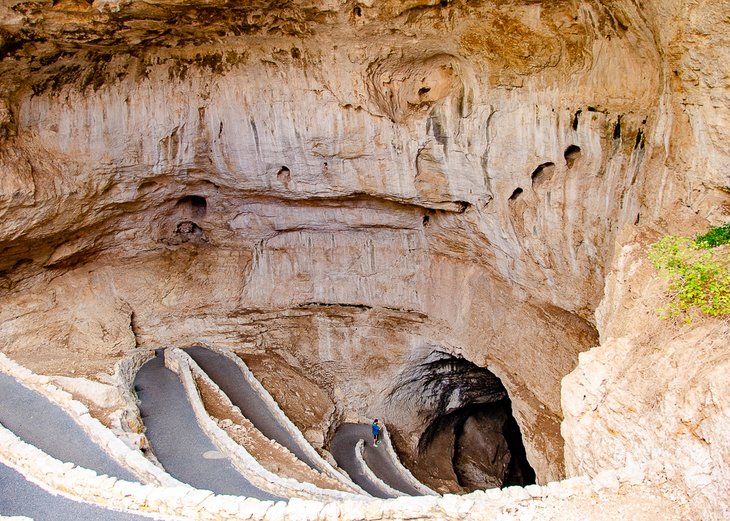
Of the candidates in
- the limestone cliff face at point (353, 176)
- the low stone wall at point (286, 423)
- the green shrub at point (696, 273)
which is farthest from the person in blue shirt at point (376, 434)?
the green shrub at point (696, 273)

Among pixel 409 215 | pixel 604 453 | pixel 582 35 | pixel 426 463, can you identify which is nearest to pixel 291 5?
pixel 582 35

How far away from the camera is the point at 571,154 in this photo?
13000mm

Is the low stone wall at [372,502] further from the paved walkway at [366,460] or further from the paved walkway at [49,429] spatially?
the paved walkway at [366,460]

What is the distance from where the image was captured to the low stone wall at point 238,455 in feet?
34.1

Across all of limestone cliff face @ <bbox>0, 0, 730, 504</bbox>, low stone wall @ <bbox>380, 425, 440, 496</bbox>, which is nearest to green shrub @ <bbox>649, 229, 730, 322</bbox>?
limestone cliff face @ <bbox>0, 0, 730, 504</bbox>

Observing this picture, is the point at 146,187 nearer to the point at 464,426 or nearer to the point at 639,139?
the point at 639,139

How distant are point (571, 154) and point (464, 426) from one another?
12.5m

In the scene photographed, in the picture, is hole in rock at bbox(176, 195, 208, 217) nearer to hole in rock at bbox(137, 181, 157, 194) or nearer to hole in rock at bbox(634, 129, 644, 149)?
hole in rock at bbox(137, 181, 157, 194)

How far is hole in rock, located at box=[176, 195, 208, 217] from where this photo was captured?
18781mm

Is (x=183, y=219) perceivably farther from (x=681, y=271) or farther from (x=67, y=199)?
(x=681, y=271)

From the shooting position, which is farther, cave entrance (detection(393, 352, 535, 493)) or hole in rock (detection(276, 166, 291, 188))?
cave entrance (detection(393, 352, 535, 493))

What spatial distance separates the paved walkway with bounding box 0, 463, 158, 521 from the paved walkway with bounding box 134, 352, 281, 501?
8.33 feet

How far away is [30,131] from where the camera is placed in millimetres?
14828

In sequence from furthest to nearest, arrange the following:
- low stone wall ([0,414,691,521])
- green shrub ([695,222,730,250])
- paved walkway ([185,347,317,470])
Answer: paved walkway ([185,347,317,470]), green shrub ([695,222,730,250]), low stone wall ([0,414,691,521])
